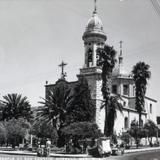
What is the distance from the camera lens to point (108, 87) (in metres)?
43.4

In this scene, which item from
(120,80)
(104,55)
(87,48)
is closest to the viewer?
(104,55)

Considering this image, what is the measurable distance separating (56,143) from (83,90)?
25.5 feet

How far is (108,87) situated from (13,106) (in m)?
19.7

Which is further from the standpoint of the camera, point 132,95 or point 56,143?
point 132,95

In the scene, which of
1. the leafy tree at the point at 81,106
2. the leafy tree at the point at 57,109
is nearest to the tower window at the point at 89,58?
the leafy tree at the point at 81,106

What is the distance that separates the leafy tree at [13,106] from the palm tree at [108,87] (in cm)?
1827

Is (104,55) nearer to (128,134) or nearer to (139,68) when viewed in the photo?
(139,68)

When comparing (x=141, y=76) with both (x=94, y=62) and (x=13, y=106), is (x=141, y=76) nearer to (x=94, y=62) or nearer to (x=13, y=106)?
(x=94, y=62)

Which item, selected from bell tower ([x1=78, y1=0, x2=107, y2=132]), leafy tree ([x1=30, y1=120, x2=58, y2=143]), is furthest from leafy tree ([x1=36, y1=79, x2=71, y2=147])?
bell tower ([x1=78, y1=0, x2=107, y2=132])

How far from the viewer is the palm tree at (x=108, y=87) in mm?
42906

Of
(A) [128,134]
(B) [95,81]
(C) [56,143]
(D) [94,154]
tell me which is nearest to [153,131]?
(A) [128,134]

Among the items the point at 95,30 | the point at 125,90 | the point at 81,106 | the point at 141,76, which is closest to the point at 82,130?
the point at 81,106

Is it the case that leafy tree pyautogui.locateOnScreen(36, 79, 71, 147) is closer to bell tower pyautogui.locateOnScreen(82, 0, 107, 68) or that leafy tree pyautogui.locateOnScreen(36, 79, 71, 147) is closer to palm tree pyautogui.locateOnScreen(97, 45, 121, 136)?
palm tree pyautogui.locateOnScreen(97, 45, 121, 136)

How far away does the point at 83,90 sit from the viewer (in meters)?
51.5
